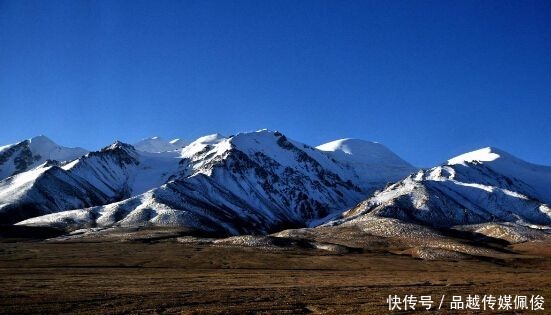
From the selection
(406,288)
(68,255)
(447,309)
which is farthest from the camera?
(68,255)

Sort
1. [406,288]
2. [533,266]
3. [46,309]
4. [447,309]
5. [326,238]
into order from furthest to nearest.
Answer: [326,238] < [533,266] < [406,288] < [447,309] < [46,309]

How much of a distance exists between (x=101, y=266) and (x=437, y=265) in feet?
227

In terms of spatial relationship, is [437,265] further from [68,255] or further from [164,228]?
[164,228]

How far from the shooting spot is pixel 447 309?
135ft

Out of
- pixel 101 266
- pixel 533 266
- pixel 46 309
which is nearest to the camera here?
pixel 46 309

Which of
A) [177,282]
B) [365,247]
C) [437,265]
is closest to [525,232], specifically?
[365,247]

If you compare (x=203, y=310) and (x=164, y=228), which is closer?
(x=203, y=310)

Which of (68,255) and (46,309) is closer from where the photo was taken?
(46,309)

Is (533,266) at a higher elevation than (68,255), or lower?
lower

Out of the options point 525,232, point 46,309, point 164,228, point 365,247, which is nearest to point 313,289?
point 46,309

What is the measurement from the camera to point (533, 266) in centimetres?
11938

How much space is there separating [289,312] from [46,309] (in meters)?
18.1

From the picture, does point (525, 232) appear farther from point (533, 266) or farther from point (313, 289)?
point (313, 289)

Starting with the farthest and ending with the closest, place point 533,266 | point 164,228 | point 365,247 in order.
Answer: point 164,228 → point 365,247 → point 533,266
